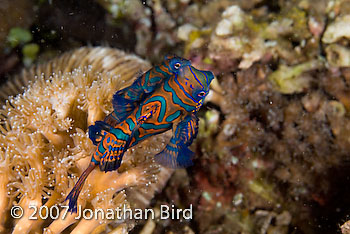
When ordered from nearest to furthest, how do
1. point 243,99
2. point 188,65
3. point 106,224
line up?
point 188,65, point 106,224, point 243,99

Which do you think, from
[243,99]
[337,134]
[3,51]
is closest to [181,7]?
[243,99]

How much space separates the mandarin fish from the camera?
2.35 metres

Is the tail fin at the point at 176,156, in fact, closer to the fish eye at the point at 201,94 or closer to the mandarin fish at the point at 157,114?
the mandarin fish at the point at 157,114

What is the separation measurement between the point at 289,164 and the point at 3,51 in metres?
4.59

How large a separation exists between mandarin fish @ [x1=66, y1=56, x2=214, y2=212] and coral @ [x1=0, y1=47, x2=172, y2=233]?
438 millimetres

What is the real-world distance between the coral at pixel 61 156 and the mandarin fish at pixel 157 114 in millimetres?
438

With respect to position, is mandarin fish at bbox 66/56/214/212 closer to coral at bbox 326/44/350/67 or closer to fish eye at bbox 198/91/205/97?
fish eye at bbox 198/91/205/97

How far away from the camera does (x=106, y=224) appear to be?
2.94 meters

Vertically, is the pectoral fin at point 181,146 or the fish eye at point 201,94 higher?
the fish eye at point 201,94

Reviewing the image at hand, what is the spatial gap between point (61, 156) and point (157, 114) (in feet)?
3.99

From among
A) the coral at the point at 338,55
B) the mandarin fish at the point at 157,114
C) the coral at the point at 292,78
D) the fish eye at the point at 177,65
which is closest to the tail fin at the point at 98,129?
the mandarin fish at the point at 157,114

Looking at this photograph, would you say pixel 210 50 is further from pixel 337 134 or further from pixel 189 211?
pixel 189 211

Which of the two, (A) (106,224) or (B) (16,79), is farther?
(B) (16,79)

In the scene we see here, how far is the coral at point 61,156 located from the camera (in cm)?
278
